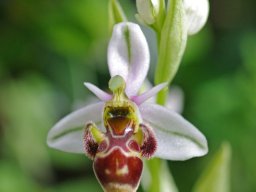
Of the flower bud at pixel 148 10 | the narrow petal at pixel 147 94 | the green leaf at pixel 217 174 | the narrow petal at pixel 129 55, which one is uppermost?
the flower bud at pixel 148 10

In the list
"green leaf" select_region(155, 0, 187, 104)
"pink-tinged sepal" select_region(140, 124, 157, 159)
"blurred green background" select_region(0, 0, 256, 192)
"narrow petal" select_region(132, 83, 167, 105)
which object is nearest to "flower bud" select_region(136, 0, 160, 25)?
"green leaf" select_region(155, 0, 187, 104)

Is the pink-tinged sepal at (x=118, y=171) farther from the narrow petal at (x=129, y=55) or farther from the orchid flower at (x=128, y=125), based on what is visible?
the narrow petal at (x=129, y=55)

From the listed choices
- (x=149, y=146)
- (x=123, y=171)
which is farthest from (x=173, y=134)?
(x=123, y=171)

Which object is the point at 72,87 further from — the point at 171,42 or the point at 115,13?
the point at 171,42

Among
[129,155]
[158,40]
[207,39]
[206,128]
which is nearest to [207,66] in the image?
[207,39]

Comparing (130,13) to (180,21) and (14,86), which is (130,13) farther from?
(180,21)

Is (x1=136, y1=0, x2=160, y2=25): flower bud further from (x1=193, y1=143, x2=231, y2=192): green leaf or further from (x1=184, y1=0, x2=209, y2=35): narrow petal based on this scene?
(x1=193, y1=143, x2=231, y2=192): green leaf

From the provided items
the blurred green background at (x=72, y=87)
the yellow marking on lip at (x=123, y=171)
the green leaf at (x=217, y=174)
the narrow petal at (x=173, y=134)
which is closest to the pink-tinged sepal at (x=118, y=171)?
the yellow marking on lip at (x=123, y=171)

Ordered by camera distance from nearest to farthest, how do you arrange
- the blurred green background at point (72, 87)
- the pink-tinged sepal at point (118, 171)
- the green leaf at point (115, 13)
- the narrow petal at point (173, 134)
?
1. the pink-tinged sepal at point (118, 171)
2. the narrow petal at point (173, 134)
3. the green leaf at point (115, 13)
4. the blurred green background at point (72, 87)
